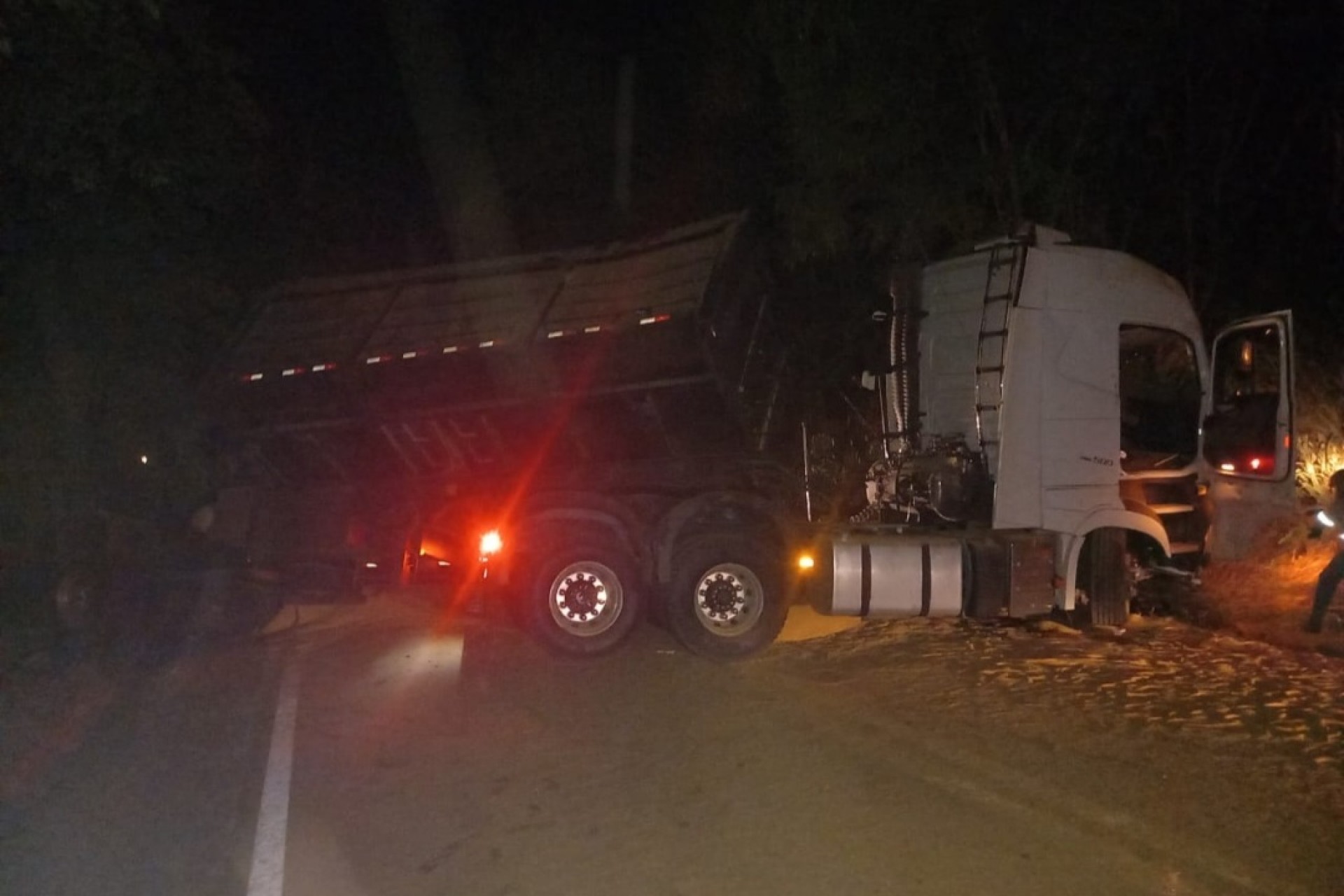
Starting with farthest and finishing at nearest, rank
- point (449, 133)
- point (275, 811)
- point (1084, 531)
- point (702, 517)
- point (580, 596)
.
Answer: point (449, 133) → point (1084, 531) → point (580, 596) → point (702, 517) → point (275, 811)

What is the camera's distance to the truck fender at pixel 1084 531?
936 cm

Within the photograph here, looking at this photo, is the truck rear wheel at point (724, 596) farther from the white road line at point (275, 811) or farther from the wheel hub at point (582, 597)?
the white road line at point (275, 811)

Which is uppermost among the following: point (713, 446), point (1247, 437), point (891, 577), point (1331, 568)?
point (1247, 437)

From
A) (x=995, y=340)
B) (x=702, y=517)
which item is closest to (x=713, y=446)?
(x=702, y=517)

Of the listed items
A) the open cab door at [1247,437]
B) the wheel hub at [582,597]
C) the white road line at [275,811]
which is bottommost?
the white road line at [275,811]

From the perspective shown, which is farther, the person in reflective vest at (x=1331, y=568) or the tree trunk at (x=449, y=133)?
A: the tree trunk at (x=449, y=133)

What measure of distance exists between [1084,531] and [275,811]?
6.22 metres

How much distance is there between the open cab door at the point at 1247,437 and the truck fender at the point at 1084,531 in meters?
0.69

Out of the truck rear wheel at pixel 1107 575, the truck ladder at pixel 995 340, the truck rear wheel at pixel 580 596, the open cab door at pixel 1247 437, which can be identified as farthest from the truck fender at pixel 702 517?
the open cab door at pixel 1247 437

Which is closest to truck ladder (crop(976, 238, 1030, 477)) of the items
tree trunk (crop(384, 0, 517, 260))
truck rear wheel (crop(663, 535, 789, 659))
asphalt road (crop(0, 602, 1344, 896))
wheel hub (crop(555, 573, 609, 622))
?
asphalt road (crop(0, 602, 1344, 896))

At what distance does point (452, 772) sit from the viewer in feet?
21.7

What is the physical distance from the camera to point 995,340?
9398mm

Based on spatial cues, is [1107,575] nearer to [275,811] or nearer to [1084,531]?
[1084,531]

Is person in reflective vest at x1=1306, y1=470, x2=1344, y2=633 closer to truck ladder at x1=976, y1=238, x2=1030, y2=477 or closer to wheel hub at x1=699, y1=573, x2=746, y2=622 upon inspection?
truck ladder at x1=976, y1=238, x2=1030, y2=477
